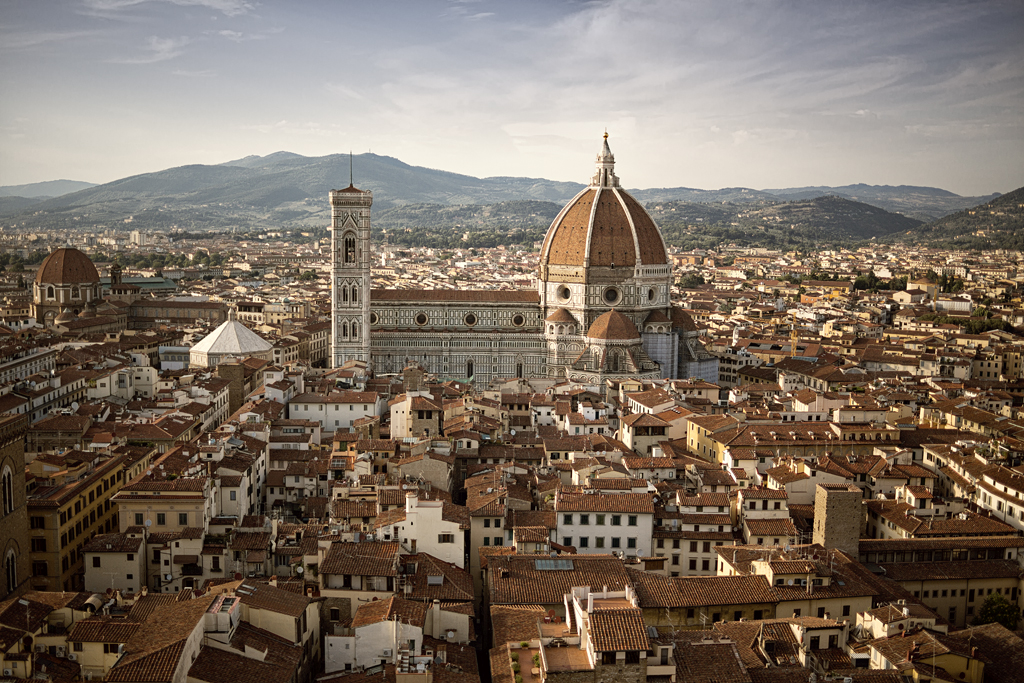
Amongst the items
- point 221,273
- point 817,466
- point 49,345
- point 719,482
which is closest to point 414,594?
point 719,482

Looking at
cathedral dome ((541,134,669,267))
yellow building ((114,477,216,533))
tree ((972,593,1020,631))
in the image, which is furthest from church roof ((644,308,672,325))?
yellow building ((114,477,216,533))

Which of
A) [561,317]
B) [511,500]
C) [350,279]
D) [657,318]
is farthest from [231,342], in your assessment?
[511,500]

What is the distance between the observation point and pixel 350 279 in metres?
67.8

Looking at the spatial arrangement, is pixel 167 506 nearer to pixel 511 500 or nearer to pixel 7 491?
pixel 7 491

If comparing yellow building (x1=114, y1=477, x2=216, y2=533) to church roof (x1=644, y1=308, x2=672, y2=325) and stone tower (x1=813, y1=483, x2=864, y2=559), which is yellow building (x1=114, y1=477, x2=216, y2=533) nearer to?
stone tower (x1=813, y1=483, x2=864, y2=559)

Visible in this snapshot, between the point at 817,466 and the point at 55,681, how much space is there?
2476 cm

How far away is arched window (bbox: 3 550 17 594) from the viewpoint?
967 inches

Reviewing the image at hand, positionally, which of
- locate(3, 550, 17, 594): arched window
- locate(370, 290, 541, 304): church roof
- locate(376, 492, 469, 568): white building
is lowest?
locate(3, 550, 17, 594): arched window

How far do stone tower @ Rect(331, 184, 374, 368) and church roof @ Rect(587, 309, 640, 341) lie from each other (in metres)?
15.3

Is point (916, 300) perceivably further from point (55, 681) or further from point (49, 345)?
point (55, 681)

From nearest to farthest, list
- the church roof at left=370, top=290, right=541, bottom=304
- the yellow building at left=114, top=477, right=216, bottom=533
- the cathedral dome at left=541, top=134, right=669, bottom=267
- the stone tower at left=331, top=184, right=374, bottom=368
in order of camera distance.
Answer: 1. the yellow building at left=114, top=477, right=216, bottom=533
2. the stone tower at left=331, top=184, right=374, bottom=368
3. the cathedral dome at left=541, top=134, right=669, bottom=267
4. the church roof at left=370, top=290, right=541, bottom=304

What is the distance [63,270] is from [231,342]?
40448 millimetres

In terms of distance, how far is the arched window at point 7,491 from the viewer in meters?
24.5

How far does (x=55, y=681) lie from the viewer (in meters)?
18.8
